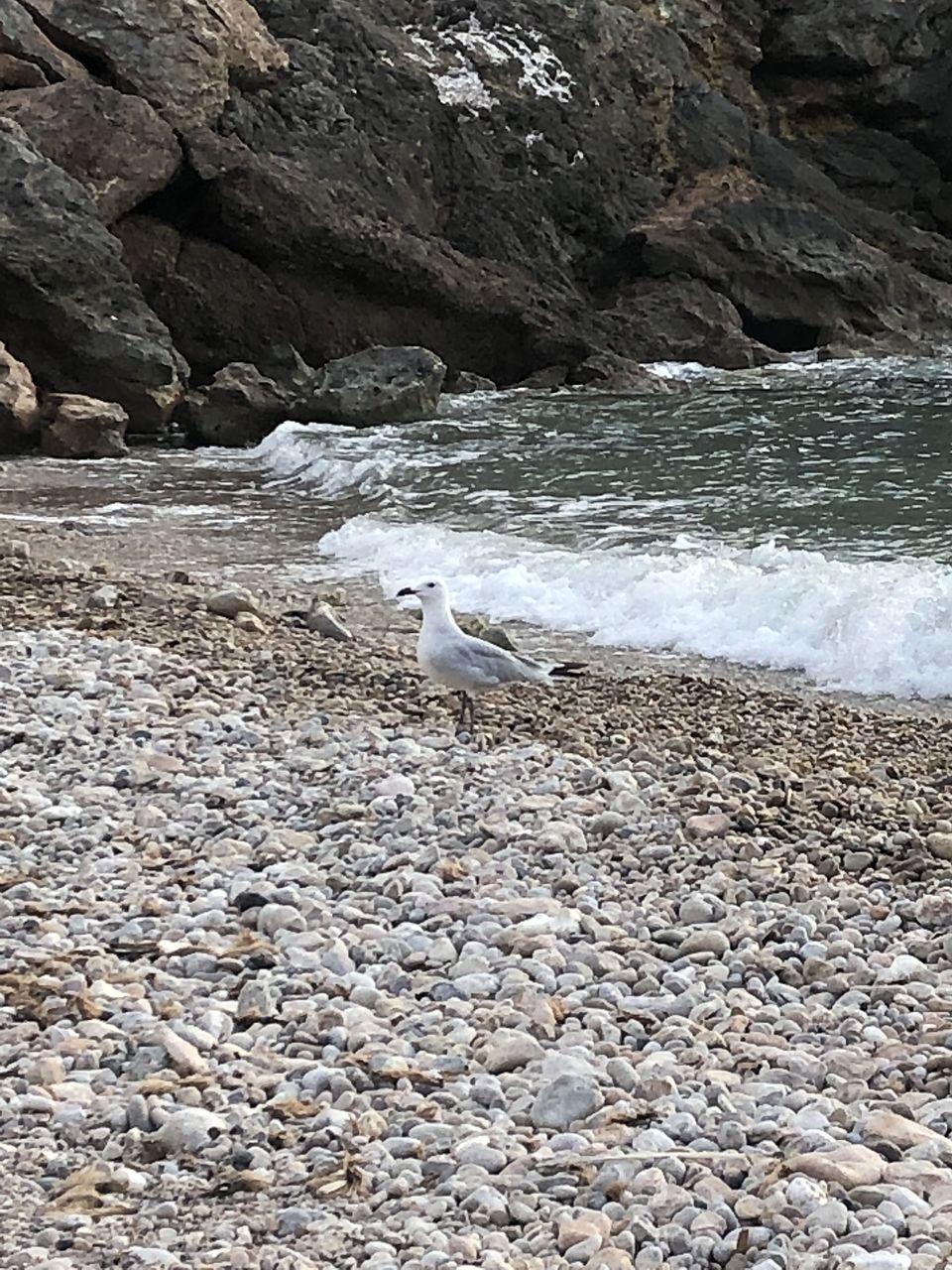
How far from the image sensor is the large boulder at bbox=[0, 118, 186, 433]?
20047mm

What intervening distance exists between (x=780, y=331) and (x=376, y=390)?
41.2 feet

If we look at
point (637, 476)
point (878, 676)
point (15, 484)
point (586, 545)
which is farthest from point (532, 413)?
point (878, 676)

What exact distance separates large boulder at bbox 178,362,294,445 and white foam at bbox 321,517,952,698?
8957mm

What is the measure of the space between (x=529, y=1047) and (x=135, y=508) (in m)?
12.2

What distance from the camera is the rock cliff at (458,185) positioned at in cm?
2198

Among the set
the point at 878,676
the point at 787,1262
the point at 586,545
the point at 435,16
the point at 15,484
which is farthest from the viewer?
the point at 435,16

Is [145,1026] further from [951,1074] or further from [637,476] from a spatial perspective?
[637,476]

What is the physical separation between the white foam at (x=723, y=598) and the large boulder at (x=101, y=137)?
12232mm

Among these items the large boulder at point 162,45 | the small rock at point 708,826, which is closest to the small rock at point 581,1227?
the small rock at point 708,826

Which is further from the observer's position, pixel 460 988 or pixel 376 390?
pixel 376 390

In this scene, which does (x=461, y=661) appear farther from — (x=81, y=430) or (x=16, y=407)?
(x=16, y=407)

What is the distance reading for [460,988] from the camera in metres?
3.81

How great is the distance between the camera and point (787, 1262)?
264cm

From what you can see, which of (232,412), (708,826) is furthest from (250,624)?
(232,412)
